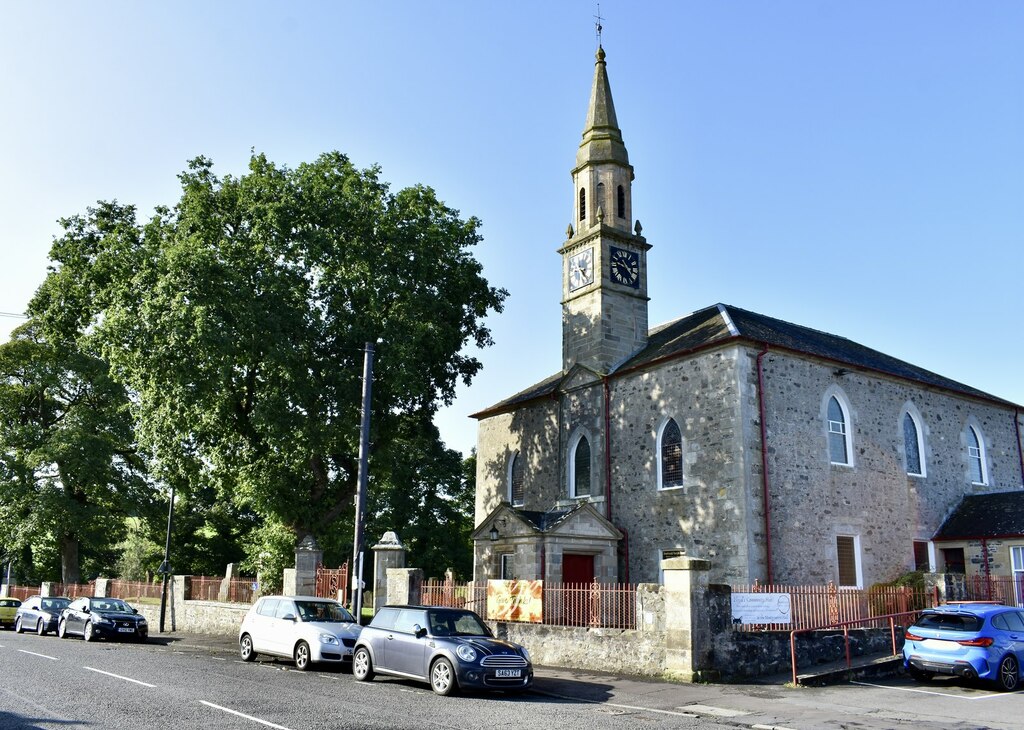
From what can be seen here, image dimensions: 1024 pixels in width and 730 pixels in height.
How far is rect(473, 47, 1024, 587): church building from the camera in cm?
2231

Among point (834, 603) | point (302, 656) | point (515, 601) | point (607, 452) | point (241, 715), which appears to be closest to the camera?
point (241, 715)

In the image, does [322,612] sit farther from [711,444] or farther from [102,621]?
[711,444]

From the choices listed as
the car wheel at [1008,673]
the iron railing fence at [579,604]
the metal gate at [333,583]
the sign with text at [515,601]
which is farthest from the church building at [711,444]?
the car wheel at [1008,673]

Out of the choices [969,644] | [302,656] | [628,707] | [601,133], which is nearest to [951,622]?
[969,644]

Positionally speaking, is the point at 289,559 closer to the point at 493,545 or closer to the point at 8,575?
the point at 493,545

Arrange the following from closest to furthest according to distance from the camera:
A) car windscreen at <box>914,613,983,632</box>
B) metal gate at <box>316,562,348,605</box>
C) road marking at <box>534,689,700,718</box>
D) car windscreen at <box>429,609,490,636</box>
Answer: road marking at <box>534,689,700,718</box> → car windscreen at <box>429,609,490,636</box> → car windscreen at <box>914,613,983,632</box> → metal gate at <box>316,562,348,605</box>

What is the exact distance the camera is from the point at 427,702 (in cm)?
1238

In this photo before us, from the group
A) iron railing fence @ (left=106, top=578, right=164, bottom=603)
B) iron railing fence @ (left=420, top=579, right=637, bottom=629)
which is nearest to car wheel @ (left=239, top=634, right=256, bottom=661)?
iron railing fence @ (left=420, top=579, right=637, bottom=629)

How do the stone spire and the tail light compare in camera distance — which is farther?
the stone spire

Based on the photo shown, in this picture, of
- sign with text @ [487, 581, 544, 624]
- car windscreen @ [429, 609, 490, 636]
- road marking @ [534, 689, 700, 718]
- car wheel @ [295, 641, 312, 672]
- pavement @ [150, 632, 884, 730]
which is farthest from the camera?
sign with text @ [487, 581, 544, 624]

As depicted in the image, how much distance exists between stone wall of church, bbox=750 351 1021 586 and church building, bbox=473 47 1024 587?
0.06 metres

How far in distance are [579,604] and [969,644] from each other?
748cm

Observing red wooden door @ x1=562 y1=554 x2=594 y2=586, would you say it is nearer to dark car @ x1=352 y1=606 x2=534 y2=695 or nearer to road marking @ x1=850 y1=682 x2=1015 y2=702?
dark car @ x1=352 y1=606 x2=534 y2=695

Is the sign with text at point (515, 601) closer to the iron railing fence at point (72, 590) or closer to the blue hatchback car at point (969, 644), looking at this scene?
the blue hatchback car at point (969, 644)
